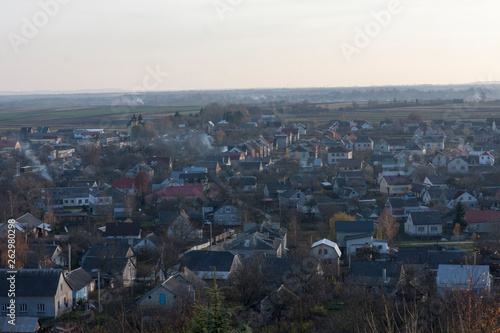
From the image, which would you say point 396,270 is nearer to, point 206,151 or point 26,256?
point 26,256

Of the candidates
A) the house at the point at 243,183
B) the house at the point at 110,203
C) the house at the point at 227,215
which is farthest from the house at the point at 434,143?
the house at the point at 110,203

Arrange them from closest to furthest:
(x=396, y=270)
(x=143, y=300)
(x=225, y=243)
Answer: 1. (x=143, y=300)
2. (x=396, y=270)
3. (x=225, y=243)

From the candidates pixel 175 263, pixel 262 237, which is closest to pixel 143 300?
pixel 175 263

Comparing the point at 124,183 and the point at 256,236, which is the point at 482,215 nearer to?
the point at 256,236

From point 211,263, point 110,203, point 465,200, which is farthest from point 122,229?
point 465,200

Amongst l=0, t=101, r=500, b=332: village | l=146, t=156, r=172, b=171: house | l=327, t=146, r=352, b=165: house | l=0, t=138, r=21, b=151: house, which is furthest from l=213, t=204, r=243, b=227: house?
l=0, t=138, r=21, b=151: house

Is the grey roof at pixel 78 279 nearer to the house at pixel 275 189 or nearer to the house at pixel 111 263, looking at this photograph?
the house at pixel 111 263
